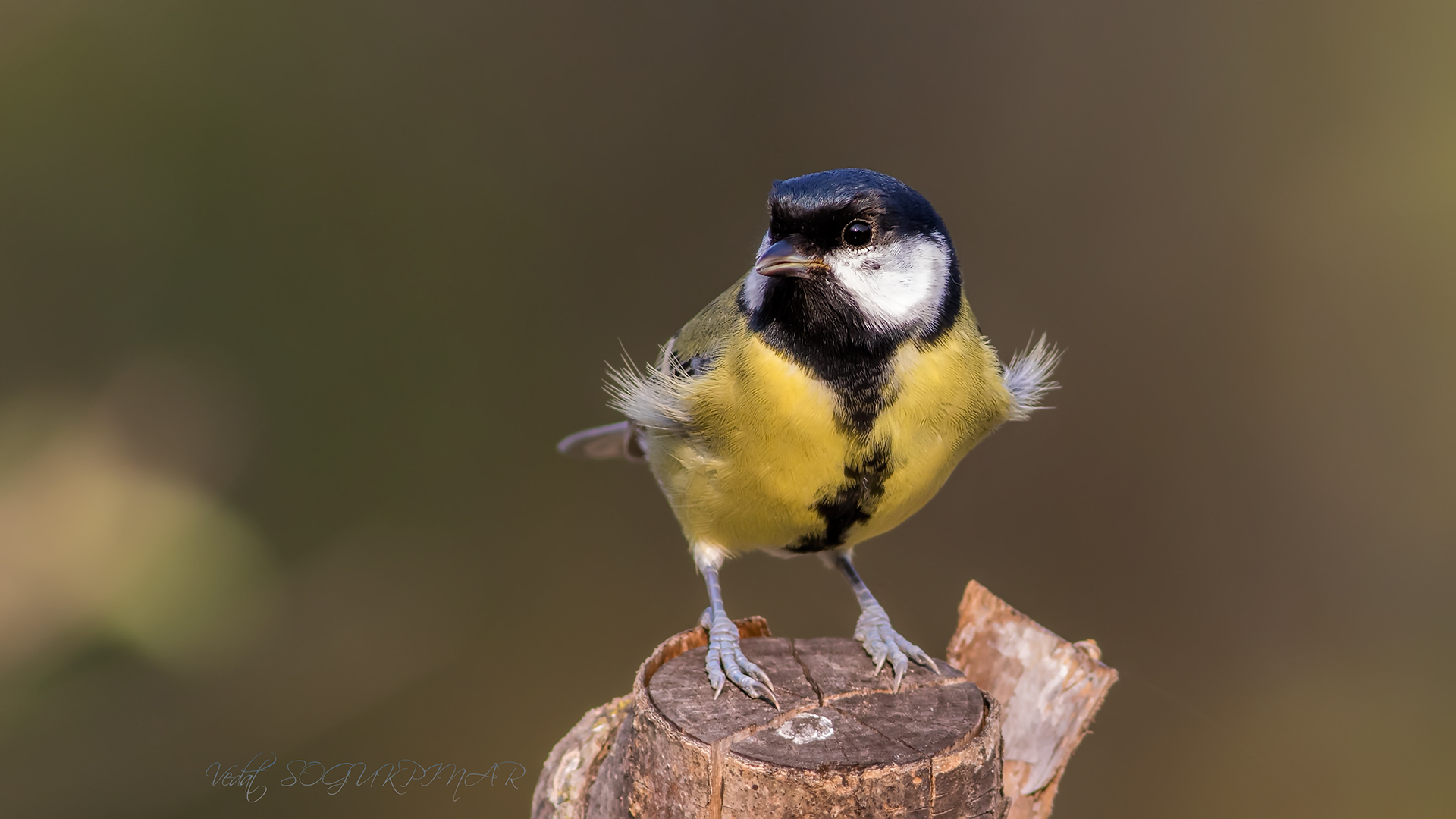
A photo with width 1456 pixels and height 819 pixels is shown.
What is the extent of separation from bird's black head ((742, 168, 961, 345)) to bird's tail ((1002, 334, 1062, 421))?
14.0 inches

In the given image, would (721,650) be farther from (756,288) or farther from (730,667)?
(756,288)

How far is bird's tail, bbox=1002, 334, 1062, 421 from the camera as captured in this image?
1.86 m

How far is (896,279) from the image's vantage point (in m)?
1.54

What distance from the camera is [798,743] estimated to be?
52.3 inches

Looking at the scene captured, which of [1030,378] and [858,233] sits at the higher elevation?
[858,233]

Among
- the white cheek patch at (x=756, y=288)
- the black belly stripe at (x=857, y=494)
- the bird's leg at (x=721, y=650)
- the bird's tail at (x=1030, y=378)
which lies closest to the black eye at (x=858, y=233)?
the white cheek patch at (x=756, y=288)

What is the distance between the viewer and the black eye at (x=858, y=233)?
150 cm

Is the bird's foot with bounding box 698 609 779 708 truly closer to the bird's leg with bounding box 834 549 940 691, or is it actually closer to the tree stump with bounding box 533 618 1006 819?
the tree stump with bounding box 533 618 1006 819

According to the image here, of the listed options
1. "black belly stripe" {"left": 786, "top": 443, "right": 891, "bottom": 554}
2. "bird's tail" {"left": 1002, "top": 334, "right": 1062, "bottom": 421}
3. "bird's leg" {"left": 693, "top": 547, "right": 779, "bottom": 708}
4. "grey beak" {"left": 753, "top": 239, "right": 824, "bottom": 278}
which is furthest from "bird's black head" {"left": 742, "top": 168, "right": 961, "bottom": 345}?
"bird's leg" {"left": 693, "top": 547, "right": 779, "bottom": 708}

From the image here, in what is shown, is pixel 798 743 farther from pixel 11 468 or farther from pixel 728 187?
pixel 11 468

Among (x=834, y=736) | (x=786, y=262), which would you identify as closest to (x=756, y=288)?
(x=786, y=262)

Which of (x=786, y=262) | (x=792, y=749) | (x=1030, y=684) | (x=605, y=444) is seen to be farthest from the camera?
(x=605, y=444)

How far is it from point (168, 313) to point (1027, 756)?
2210 mm

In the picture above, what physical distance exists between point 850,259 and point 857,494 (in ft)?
1.19
